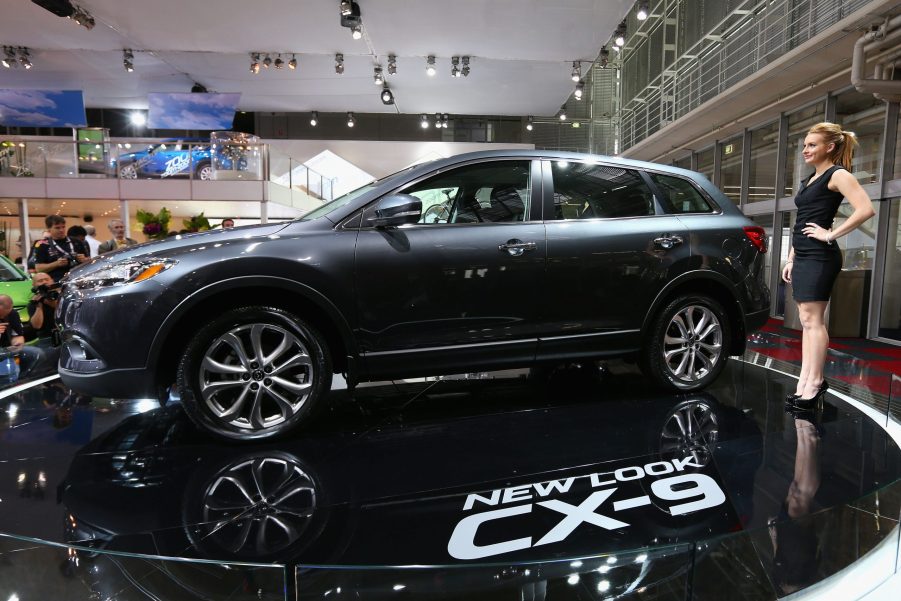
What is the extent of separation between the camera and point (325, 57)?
33.4 ft

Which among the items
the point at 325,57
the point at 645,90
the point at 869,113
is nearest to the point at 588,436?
the point at 869,113

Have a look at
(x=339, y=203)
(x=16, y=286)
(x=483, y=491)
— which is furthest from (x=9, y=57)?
(x=483, y=491)

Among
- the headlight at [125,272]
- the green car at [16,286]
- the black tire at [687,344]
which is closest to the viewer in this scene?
the headlight at [125,272]

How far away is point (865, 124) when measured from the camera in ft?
22.6

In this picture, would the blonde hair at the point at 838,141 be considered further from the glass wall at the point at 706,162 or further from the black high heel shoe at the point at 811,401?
the glass wall at the point at 706,162

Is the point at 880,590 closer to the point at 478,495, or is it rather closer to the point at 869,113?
the point at 478,495

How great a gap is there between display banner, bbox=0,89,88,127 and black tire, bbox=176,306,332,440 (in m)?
13.7

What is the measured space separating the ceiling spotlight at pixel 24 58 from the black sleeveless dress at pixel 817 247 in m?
13.4

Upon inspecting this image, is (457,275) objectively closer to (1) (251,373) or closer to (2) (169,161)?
(1) (251,373)

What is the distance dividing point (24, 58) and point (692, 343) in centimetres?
1337

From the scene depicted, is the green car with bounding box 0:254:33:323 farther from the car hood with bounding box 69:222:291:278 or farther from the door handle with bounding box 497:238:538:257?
the door handle with bounding box 497:238:538:257

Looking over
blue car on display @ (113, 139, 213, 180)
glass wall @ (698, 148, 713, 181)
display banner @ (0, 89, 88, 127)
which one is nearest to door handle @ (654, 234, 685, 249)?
glass wall @ (698, 148, 713, 181)

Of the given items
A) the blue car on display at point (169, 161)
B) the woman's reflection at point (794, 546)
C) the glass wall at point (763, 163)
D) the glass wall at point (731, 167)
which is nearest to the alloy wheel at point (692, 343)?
the woman's reflection at point (794, 546)

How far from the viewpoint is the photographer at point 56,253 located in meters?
4.91
